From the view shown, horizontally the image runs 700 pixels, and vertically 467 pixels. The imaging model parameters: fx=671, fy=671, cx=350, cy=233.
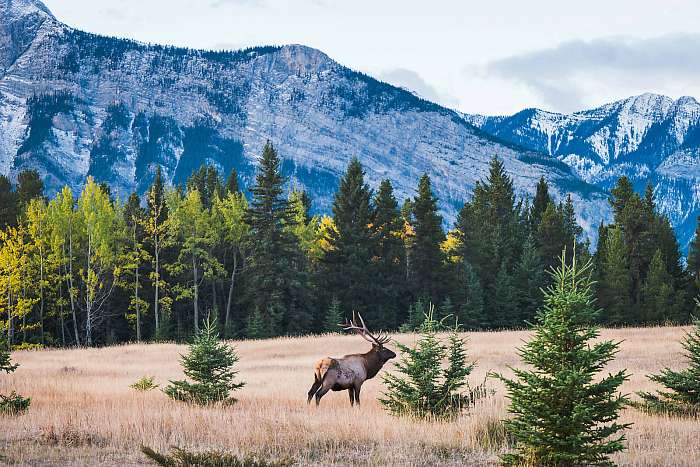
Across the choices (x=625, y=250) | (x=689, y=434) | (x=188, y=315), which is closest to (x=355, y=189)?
(x=188, y=315)

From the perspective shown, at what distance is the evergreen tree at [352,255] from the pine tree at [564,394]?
41553mm

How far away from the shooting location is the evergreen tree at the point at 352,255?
50.2 m

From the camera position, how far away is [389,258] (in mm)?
52219

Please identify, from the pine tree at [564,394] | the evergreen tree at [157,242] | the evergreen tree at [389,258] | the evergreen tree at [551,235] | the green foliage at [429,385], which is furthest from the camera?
the evergreen tree at [551,235]

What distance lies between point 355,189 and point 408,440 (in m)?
45.0

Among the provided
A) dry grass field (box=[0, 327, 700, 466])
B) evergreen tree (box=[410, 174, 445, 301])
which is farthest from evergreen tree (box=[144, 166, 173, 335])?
dry grass field (box=[0, 327, 700, 466])

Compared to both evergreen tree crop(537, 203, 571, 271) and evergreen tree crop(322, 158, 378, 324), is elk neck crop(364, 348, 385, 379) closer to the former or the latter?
evergreen tree crop(322, 158, 378, 324)

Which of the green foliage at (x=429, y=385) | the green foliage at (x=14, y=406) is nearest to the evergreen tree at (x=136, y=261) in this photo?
the green foliage at (x=14, y=406)

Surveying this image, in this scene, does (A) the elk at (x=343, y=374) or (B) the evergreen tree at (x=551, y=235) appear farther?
(B) the evergreen tree at (x=551, y=235)

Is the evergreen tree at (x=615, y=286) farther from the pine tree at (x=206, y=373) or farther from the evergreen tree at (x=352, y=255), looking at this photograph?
the pine tree at (x=206, y=373)

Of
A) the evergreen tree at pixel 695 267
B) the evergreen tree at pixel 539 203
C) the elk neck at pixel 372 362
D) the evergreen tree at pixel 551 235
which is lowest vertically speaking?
the elk neck at pixel 372 362

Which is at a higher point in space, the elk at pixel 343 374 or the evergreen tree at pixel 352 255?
the evergreen tree at pixel 352 255

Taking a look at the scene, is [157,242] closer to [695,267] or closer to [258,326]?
[258,326]

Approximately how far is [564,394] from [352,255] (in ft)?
141
